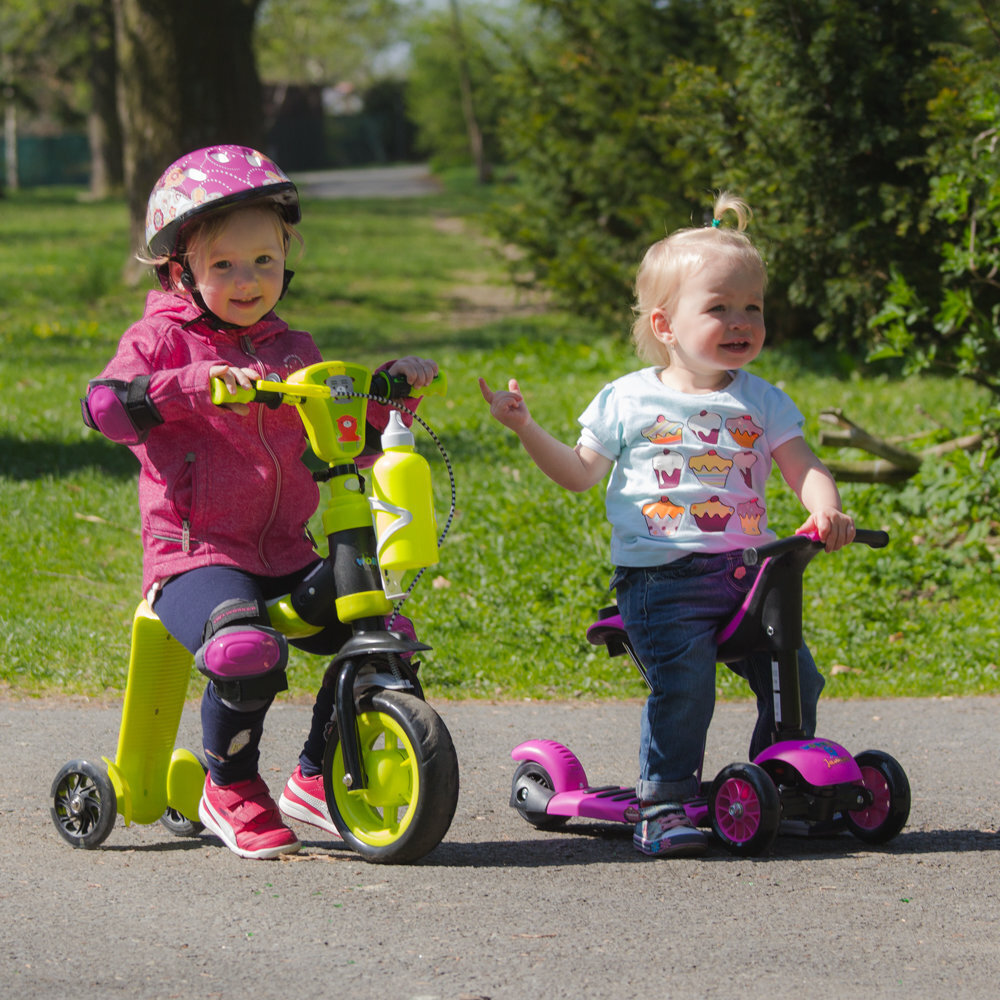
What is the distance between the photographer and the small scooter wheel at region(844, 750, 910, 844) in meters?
3.44

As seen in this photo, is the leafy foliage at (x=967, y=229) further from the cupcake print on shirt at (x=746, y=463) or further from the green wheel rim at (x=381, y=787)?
the green wheel rim at (x=381, y=787)

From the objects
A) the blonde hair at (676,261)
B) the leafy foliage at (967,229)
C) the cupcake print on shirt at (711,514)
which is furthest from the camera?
the leafy foliage at (967,229)

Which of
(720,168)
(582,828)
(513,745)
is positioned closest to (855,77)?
(720,168)

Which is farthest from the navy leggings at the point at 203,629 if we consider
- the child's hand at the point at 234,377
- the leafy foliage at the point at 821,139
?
the leafy foliage at the point at 821,139

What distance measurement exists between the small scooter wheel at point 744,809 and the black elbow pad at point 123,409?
1609 mm

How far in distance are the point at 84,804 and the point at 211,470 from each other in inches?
37.0

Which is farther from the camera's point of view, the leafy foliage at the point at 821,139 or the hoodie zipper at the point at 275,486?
the leafy foliage at the point at 821,139

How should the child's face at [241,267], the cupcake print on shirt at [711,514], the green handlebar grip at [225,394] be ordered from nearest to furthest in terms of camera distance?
→ the green handlebar grip at [225,394]
the child's face at [241,267]
the cupcake print on shirt at [711,514]

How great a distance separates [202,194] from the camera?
10.9 ft

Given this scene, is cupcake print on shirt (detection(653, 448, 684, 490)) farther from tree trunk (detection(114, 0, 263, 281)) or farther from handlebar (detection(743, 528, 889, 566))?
tree trunk (detection(114, 0, 263, 281))

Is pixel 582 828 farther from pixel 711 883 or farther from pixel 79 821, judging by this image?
pixel 79 821

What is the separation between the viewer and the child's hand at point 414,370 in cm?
345

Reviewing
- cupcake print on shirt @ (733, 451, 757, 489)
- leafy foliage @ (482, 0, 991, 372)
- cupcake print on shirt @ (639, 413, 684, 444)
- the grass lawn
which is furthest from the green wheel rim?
leafy foliage @ (482, 0, 991, 372)

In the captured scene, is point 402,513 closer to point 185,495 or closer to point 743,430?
point 185,495
